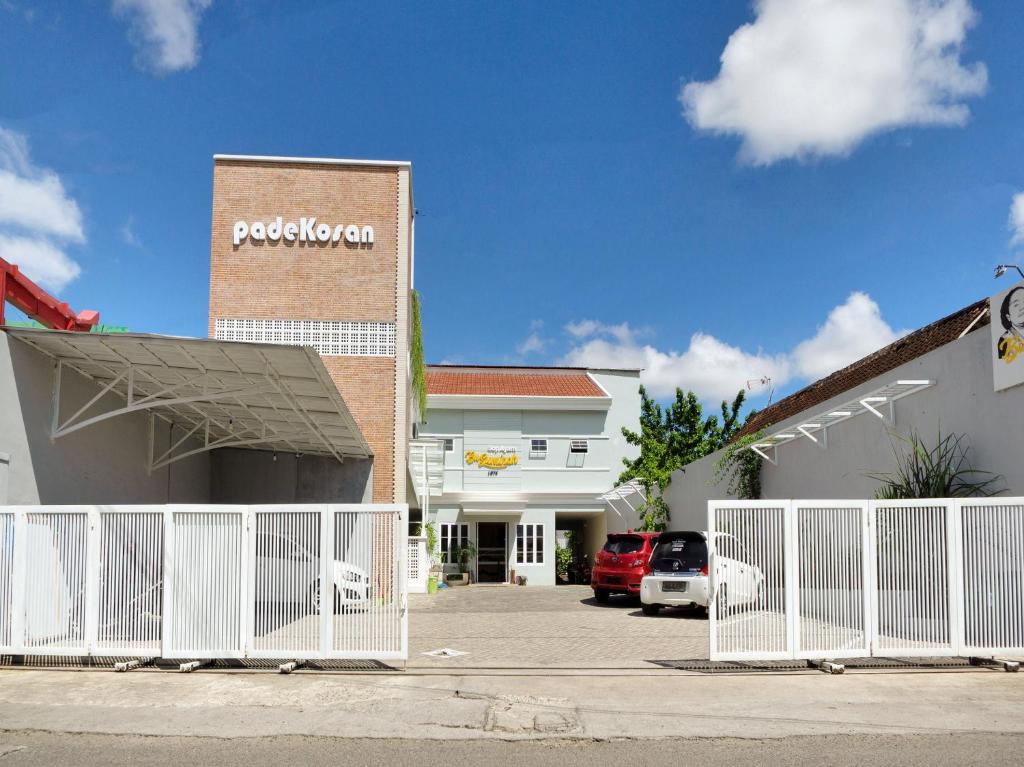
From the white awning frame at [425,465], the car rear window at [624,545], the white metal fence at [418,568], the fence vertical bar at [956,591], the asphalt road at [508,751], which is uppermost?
the white awning frame at [425,465]

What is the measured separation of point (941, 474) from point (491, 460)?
77.9ft

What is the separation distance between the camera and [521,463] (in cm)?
3388

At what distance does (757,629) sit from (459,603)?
438 inches

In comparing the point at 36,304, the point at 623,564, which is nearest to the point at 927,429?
the point at 623,564

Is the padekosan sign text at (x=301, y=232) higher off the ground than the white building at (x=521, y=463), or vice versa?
the padekosan sign text at (x=301, y=232)

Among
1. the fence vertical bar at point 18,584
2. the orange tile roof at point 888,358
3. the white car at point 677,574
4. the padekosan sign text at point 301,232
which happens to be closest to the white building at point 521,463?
the orange tile roof at point 888,358

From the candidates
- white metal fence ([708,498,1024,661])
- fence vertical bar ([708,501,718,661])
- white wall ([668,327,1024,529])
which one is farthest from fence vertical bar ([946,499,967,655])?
fence vertical bar ([708,501,718,661])

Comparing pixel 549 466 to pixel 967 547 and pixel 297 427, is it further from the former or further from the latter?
pixel 967 547

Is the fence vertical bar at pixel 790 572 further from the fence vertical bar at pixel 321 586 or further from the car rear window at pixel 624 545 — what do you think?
the car rear window at pixel 624 545

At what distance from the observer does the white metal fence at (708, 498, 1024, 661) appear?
30.3ft

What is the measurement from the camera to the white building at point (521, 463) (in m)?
32.6

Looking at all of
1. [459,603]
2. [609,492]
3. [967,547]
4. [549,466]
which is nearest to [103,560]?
[967,547]

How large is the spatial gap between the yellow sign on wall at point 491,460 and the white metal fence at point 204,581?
24116mm

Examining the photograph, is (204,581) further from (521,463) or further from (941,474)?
(521,463)
